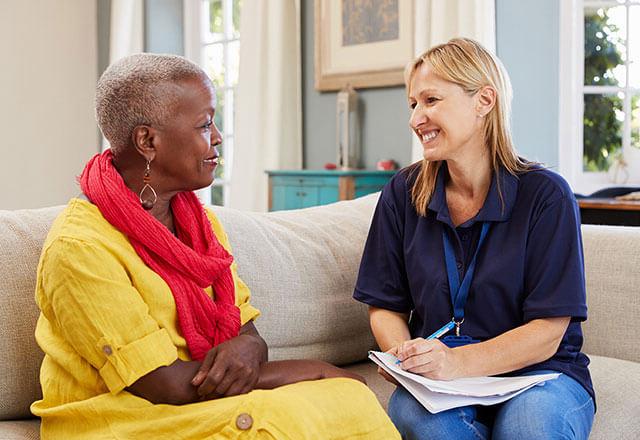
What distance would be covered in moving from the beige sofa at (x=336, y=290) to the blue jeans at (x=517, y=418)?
17 cm

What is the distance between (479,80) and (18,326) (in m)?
1.10

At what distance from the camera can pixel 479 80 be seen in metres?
1.97

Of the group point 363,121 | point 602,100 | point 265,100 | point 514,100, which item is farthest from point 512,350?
point 265,100

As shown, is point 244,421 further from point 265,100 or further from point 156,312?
point 265,100

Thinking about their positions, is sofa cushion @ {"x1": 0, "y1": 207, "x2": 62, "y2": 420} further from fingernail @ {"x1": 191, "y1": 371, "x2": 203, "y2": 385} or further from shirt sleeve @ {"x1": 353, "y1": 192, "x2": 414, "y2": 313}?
shirt sleeve @ {"x1": 353, "y1": 192, "x2": 414, "y2": 313}

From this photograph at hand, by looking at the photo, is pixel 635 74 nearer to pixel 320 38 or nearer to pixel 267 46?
pixel 320 38

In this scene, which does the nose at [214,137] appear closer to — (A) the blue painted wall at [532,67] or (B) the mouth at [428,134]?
(B) the mouth at [428,134]

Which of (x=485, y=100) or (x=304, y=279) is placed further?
(x=304, y=279)

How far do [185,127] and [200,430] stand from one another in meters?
0.55

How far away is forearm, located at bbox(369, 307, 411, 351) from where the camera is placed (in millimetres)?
2035

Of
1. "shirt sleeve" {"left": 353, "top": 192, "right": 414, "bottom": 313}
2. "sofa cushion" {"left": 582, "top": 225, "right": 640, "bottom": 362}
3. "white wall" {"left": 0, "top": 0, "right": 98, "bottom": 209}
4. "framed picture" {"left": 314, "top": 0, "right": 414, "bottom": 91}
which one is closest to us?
"shirt sleeve" {"left": 353, "top": 192, "right": 414, "bottom": 313}

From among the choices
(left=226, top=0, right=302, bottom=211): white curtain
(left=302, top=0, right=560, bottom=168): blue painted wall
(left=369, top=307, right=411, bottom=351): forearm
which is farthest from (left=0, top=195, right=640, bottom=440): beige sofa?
(left=226, top=0, right=302, bottom=211): white curtain

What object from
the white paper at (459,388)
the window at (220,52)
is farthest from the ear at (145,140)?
the window at (220,52)

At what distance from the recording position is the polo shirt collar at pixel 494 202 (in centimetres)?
196
